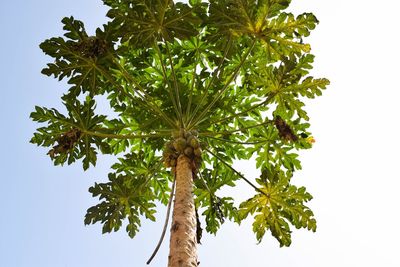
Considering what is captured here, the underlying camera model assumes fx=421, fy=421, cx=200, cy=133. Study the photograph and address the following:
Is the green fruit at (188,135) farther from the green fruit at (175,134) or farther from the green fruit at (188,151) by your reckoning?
the green fruit at (188,151)

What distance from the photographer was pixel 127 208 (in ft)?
19.9

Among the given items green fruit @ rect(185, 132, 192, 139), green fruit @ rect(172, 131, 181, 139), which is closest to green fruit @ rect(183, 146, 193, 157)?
green fruit @ rect(185, 132, 192, 139)

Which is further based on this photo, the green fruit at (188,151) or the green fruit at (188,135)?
the green fruit at (188,135)

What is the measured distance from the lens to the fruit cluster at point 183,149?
526 cm

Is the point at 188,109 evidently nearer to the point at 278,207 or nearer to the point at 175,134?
the point at 175,134

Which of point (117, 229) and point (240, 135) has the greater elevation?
point (240, 135)

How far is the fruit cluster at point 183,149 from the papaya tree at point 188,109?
0.04 feet

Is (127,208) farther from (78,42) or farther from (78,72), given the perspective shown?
(78,42)

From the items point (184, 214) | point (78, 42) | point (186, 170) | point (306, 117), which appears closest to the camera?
point (184, 214)

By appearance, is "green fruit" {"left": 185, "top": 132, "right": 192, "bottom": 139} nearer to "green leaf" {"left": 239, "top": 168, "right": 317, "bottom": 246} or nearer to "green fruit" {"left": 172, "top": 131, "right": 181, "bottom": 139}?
"green fruit" {"left": 172, "top": 131, "right": 181, "bottom": 139}

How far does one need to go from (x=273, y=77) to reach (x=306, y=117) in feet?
2.46

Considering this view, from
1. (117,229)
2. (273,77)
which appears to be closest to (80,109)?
(117,229)

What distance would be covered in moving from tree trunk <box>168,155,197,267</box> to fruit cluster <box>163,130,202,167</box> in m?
0.11

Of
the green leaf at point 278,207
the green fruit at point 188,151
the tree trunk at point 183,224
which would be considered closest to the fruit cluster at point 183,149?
the green fruit at point 188,151
